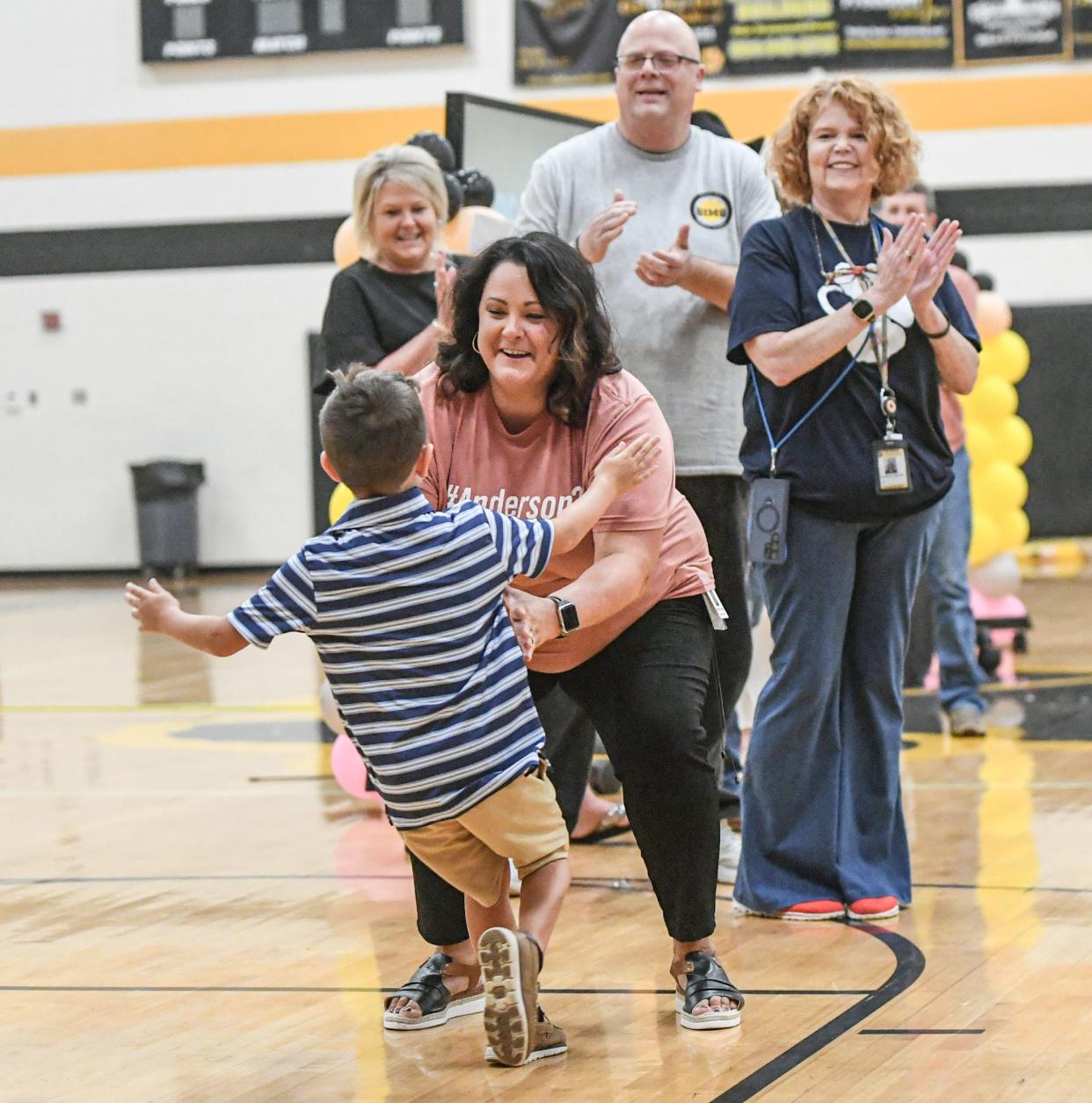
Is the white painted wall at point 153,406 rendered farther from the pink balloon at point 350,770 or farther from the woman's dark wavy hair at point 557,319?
the woman's dark wavy hair at point 557,319

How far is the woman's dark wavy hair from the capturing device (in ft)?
10.1

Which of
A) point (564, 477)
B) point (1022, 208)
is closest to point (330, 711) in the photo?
point (564, 477)

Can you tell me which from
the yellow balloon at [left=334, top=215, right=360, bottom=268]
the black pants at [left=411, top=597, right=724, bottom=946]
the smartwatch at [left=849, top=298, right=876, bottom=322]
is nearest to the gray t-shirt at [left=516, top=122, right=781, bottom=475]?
the smartwatch at [left=849, top=298, right=876, bottom=322]

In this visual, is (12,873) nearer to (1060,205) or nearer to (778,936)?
(778,936)

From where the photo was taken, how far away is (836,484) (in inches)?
144

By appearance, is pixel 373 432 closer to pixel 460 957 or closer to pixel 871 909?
pixel 460 957

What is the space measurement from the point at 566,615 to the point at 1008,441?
6156mm

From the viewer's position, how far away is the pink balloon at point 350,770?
16.8 feet

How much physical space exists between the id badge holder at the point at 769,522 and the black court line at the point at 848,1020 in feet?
2.60

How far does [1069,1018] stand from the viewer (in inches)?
120

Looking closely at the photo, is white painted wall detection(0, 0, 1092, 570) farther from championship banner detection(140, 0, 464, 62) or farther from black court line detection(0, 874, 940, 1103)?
black court line detection(0, 874, 940, 1103)

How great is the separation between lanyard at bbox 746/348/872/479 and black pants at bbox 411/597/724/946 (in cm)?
66

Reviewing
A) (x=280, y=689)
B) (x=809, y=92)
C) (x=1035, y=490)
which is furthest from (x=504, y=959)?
(x=1035, y=490)

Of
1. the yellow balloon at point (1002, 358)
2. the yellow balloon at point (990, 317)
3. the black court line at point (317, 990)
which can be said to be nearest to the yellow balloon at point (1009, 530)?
the yellow balloon at point (1002, 358)
